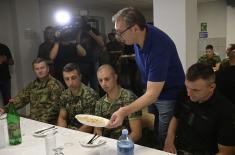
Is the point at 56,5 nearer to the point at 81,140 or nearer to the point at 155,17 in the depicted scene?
the point at 155,17

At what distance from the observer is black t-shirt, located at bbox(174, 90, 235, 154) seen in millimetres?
1598

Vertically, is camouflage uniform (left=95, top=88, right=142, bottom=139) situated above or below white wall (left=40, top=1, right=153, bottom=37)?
below

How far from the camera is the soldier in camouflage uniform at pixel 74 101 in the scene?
8.00 feet

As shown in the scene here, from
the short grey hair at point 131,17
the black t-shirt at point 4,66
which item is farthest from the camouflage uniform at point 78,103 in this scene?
the black t-shirt at point 4,66

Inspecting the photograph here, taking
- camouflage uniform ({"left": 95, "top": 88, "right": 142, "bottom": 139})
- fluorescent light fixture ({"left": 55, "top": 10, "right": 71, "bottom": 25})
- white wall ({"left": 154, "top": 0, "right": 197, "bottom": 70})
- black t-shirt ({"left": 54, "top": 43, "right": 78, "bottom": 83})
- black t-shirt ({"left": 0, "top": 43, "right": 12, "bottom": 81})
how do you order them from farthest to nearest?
fluorescent light fixture ({"left": 55, "top": 10, "right": 71, "bottom": 25})
black t-shirt ({"left": 0, "top": 43, "right": 12, "bottom": 81})
black t-shirt ({"left": 54, "top": 43, "right": 78, "bottom": 83})
white wall ({"left": 154, "top": 0, "right": 197, "bottom": 70})
camouflage uniform ({"left": 95, "top": 88, "right": 142, "bottom": 139})

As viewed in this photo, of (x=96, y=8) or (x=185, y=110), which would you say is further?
(x=96, y=8)

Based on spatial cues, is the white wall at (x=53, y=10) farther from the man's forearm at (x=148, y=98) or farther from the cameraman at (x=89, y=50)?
the man's forearm at (x=148, y=98)

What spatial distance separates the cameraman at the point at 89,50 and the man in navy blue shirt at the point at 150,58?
232 cm

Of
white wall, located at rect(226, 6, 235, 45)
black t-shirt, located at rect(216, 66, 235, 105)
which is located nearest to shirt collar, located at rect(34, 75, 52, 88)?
black t-shirt, located at rect(216, 66, 235, 105)

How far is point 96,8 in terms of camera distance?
8.77 metres

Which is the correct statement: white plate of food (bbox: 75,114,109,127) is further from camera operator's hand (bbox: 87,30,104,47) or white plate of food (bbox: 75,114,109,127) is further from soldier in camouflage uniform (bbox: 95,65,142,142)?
camera operator's hand (bbox: 87,30,104,47)

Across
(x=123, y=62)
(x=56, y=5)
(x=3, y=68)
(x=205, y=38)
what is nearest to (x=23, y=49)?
(x=3, y=68)

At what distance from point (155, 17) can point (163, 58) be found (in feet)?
5.38

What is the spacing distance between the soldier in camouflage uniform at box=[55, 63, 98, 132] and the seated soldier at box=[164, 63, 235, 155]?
0.85m
